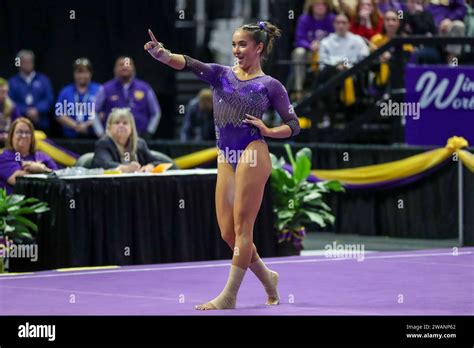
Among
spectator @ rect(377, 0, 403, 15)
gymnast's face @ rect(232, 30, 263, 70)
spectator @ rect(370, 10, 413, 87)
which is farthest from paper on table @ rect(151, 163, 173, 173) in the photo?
spectator @ rect(377, 0, 403, 15)

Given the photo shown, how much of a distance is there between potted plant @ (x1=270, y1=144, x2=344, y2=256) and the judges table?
31.1 inches

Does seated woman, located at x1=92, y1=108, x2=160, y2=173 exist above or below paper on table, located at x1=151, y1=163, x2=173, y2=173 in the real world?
above

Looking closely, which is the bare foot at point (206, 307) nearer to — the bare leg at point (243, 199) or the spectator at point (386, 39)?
Answer: the bare leg at point (243, 199)

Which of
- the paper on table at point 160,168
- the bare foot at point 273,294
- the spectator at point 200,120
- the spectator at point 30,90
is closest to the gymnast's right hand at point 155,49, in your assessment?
the bare foot at point 273,294

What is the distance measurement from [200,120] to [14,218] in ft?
22.8

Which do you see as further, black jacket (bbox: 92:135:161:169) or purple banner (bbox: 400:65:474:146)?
purple banner (bbox: 400:65:474:146)

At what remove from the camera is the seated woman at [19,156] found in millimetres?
13227

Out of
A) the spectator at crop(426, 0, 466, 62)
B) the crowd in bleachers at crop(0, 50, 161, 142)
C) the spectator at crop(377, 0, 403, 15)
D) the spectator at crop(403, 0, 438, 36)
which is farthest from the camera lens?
the spectator at crop(377, 0, 403, 15)

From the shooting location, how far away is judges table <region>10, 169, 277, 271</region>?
12.4 meters

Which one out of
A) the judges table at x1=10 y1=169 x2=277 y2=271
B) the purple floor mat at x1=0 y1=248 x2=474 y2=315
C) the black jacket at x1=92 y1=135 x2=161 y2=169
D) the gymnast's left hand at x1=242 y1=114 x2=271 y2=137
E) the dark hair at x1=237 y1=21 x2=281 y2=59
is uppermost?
the dark hair at x1=237 y1=21 x2=281 y2=59

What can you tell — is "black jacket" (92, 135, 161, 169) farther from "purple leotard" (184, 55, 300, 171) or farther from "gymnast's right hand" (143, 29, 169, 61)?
"gymnast's right hand" (143, 29, 169, 61)
